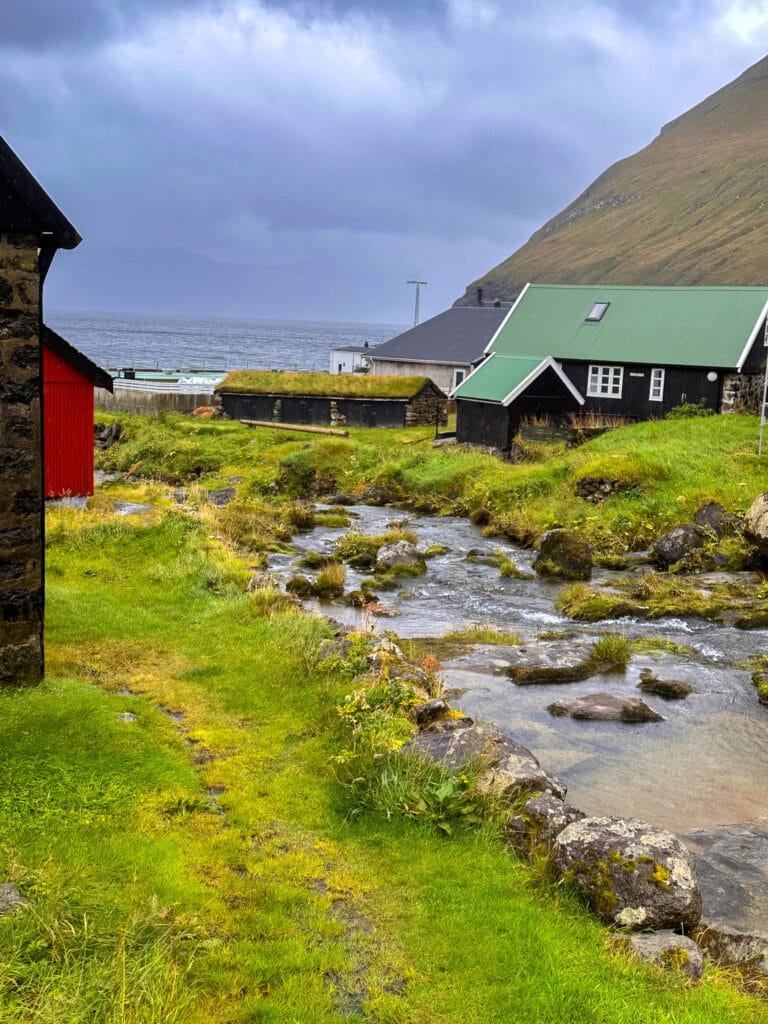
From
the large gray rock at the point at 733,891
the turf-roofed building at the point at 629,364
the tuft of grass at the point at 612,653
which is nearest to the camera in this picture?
the large gray rock at the point at 733,891

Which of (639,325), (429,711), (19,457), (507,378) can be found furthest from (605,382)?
(19,457)

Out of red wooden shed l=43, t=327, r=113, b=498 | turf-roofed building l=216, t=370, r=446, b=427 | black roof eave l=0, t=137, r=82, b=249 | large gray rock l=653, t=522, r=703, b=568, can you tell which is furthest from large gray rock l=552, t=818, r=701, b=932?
turf-roofed building l=216, t=370, r=446, b=427

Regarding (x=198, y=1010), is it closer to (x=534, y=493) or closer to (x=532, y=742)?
(x=532, y=742)

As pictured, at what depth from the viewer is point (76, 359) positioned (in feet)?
87.0

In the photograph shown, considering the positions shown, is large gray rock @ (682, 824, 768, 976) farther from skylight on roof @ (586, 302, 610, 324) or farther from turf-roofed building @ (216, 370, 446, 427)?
turf-roofed building @ (216, 370, 446, 427)

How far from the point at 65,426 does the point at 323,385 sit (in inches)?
1143

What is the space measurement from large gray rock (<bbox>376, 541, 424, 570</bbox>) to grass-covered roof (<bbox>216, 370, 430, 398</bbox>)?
27.2 m

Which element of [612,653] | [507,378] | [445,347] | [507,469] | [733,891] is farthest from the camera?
[445,347]

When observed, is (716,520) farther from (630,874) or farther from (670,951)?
(670,951)

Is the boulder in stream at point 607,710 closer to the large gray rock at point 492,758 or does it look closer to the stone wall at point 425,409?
the large gray rock at point 492,758

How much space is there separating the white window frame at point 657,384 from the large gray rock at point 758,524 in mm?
18810

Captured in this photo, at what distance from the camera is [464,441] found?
46.4m

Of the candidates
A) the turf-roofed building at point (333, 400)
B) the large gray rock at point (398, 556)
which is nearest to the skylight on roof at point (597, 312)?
the turf-roofed building at point (333, 400)

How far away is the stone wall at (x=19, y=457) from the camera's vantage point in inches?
431
